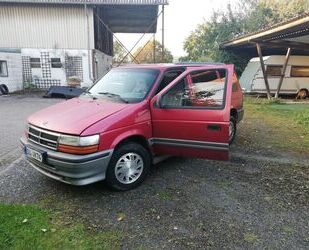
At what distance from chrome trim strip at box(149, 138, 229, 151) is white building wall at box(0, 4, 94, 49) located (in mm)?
17042

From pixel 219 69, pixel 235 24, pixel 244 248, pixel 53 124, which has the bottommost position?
pixel 244 248

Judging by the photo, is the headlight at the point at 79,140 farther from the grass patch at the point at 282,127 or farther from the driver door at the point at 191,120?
the grass patch at the point at 282,127

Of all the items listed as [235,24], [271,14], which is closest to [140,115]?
[235,24]

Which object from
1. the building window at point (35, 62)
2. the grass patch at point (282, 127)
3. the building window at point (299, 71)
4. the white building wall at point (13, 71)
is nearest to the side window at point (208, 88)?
the grass patch at point (282, 127)

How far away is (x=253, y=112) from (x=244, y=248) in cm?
925

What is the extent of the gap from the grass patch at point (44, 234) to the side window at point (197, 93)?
2.17 metres

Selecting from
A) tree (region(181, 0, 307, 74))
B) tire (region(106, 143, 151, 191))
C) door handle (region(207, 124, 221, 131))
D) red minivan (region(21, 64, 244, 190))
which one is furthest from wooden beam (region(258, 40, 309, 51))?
tire (region(106, 143, 151, 191))

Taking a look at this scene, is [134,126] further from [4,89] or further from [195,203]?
[4,89]

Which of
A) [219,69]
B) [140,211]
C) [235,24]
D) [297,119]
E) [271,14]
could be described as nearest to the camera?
[140,211]

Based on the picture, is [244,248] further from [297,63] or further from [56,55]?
[56,55]

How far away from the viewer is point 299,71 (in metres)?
18.2

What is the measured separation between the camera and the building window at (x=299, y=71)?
1814 cm

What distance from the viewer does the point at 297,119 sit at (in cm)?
1001

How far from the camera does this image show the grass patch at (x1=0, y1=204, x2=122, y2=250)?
317 centimetres
